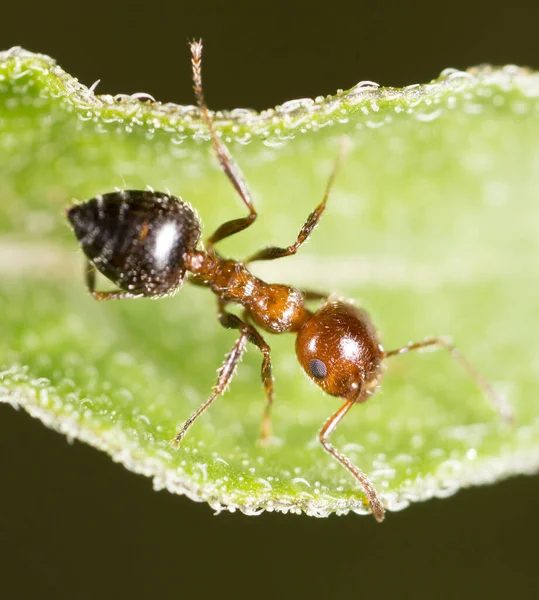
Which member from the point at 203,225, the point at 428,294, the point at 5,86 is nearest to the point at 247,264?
the point at 203,225

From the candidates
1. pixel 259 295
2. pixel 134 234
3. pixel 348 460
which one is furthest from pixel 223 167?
pixel 348 460

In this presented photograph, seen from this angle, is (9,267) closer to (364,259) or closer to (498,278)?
(364,259)

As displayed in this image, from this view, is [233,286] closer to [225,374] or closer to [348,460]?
[225,374]

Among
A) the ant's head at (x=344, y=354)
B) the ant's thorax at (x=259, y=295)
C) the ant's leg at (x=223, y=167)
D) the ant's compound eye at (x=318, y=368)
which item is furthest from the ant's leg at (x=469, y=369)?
the ant's leg at (x=223, y=167)

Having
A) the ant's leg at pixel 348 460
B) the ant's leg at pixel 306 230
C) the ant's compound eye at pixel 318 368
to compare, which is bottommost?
the ant's leg at pixel 348 460

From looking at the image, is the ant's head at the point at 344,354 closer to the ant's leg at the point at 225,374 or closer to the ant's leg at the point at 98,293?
the ant's leg at the point at 225,374

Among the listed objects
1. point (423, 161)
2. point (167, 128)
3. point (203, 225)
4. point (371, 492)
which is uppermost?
point (423, 161)
